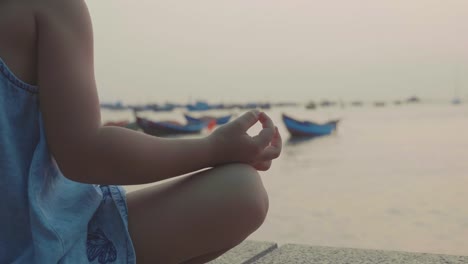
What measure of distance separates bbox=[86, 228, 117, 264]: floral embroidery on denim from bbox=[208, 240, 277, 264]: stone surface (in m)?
0.87

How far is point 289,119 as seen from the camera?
767 inches

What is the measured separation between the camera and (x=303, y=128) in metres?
19.9

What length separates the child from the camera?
80 centimetres

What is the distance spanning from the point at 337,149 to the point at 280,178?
6.31 m

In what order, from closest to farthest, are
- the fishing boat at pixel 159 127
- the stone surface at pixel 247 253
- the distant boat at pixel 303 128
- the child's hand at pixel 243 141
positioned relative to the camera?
the child's hand at pixel 243 141 → the stone surface at pixel 247 253 → the fishing boat at pixel 159 127 → the distant boat at pixel 303 128

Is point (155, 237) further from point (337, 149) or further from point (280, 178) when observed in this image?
point (337, 149)

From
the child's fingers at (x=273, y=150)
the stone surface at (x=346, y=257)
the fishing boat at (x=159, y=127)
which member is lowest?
the fishing boat at (x=159, y=127)

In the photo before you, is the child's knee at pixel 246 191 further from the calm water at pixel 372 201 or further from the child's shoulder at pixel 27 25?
the calm water at pixel 372 201

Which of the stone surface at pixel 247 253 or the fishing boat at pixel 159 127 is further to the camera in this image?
the fishing boat at pixel 159 127

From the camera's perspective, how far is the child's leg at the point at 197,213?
93cm

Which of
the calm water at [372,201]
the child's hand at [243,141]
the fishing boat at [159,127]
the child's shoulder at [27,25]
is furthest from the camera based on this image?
the fishing boat at [159,127]

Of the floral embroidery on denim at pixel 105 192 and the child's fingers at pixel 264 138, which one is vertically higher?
the child's fingers at pixel 264 138

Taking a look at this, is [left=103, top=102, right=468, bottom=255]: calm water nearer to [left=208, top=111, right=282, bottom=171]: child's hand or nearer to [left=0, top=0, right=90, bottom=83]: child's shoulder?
[left=208, top=111, right=282, bottom=171]: child's hand

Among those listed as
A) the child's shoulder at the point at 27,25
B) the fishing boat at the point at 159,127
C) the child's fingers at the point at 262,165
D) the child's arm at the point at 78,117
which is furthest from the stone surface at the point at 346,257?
the fishing boat at the point at 159,127
